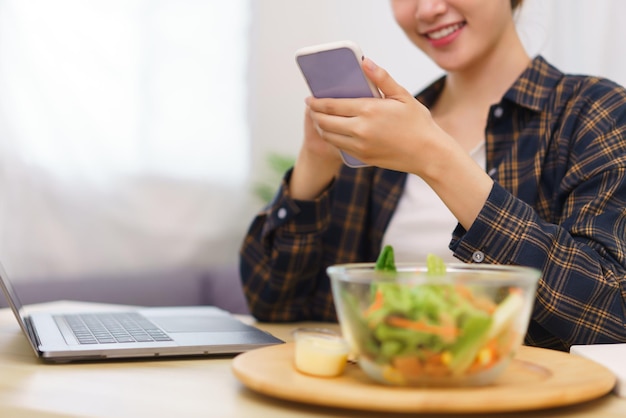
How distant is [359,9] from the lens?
7.50 ft

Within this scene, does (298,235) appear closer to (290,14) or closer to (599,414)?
(599,414)

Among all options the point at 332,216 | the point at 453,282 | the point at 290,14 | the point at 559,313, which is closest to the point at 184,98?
the point at 290,14

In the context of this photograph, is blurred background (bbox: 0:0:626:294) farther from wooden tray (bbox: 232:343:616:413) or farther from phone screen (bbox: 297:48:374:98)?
wooden tray (bbox: 232:343:616:413)

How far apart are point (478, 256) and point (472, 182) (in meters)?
0.09

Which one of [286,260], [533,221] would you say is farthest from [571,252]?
[286,260]

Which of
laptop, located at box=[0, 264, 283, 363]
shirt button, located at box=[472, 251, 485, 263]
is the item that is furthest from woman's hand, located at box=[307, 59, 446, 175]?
laptop, located at box=[0, 264, 283, 363]

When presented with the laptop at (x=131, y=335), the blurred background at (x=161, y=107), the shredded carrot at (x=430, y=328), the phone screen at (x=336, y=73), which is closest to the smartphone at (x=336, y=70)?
the phone screen at (x=336, y=73)

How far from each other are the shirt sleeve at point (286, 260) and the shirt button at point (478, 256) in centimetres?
42

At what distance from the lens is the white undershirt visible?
1306 mm

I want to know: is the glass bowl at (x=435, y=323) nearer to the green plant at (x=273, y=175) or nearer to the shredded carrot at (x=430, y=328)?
the shredded carrot at (x=430, y=328)

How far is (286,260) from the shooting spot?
1310 millimetres

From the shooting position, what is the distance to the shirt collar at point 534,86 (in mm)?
1266

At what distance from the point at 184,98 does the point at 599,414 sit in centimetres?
192

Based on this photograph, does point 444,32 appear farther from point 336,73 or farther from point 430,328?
point 430,328
